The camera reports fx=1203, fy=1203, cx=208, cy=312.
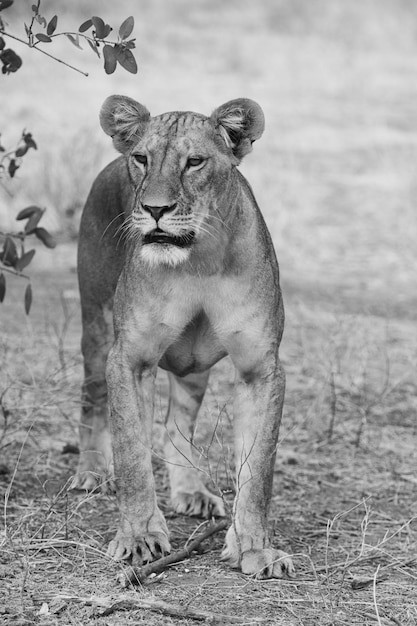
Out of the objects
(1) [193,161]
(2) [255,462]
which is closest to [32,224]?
(1) [193,161]

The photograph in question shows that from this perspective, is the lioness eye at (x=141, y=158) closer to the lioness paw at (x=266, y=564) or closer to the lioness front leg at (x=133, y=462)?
the lioness front leg at (x=133, y=462)

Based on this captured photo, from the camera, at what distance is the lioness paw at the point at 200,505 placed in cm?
467

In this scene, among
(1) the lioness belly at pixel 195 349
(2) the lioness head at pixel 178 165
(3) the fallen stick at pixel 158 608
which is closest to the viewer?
(3) the fallen stick at pixel 158 608

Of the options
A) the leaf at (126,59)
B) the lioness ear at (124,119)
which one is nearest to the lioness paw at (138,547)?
the lioness ear at (124,119)

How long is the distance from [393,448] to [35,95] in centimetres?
1047

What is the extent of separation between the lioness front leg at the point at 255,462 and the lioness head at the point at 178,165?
1.68 feet

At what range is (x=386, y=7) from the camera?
73.0 feet

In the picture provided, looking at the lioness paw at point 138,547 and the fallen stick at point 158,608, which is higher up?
the lioness paw at point 138,547

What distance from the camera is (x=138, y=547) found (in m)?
3.95

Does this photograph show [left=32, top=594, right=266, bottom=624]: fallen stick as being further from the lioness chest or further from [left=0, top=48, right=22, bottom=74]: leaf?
[left=0, top=48, right=22, bottom=74]: leaf

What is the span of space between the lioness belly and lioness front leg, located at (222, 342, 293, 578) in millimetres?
129

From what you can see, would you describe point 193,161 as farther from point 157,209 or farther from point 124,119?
point 124,119

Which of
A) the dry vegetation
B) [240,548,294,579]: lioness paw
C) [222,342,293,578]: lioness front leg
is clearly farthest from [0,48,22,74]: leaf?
[240,548,294,579]: lioness paw

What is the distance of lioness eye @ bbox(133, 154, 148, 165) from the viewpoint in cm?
390
